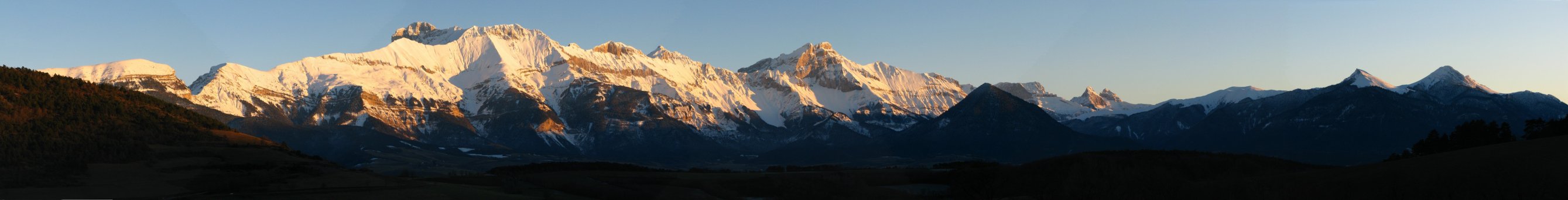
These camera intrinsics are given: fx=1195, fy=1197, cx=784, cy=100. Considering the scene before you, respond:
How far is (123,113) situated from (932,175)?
388 feet

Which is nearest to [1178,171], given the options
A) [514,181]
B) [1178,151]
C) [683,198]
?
[1178,151]

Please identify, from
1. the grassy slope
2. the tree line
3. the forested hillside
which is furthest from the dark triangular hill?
the tree line

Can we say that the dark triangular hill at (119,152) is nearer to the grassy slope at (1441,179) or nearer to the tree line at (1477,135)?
the grassy slope at (1441,179)

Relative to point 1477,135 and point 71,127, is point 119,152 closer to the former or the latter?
point 71,127

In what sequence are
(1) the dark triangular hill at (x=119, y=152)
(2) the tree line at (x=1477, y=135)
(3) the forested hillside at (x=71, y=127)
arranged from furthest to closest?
(2) the tree line at (x=1477, y=135)
(3) the forested hillside at (x=71, y=127)
(1) the dark triangular hill at (x=119, y=152)

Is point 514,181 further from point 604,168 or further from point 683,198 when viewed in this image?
point 604,168

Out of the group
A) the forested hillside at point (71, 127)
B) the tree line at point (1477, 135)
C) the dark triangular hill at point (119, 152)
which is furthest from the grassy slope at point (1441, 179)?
the forested hillside at point (71, 127)

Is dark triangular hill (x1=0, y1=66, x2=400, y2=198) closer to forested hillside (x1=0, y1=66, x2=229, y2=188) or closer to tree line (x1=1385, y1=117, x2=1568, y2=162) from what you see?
forested hillside (x1=0, y1=66, x2=229, y2=188)

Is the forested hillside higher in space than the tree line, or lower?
higher

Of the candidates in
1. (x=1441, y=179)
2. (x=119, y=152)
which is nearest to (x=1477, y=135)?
(x=1441, y=179)

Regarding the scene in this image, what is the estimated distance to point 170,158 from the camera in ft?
498

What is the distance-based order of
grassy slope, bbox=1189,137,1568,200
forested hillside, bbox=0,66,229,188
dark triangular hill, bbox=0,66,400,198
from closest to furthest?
1. grassy slope, bbox=1189,137,1568,200
2. dark triangular hill, bbox=0,66,400,198
3. forested hillside, bbox=0,66,229,188

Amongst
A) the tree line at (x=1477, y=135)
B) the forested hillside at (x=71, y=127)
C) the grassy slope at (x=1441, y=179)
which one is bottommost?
the grassy slope at (x=1441, y=179)

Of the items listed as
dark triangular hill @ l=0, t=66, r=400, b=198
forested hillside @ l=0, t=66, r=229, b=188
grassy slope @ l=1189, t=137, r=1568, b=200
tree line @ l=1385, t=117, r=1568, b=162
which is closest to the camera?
grassy slope @ l=1189, t=137, r=1568, b=200
